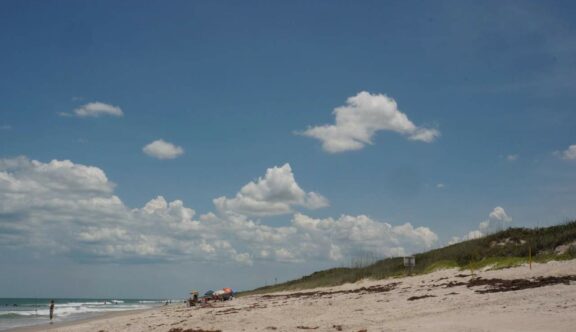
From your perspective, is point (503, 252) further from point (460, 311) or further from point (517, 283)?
point (460, 311)

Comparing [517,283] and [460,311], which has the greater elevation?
[517,283]

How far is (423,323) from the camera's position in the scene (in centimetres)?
1470

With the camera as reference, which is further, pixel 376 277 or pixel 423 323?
pixel 376 277

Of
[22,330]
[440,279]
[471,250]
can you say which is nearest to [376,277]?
[471,250]

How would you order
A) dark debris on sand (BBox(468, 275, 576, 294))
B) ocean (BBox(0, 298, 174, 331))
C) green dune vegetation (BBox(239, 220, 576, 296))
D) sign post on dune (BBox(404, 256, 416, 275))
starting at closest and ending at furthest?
dark debris on sand (BBox(468, 275, 576, 294))
green dune vegetation (BBox(239, 220, 576, 296))
sign post on dune (BBox(404, 256, 416, 275))
ocean (BBox(0, 298, 174, 331))

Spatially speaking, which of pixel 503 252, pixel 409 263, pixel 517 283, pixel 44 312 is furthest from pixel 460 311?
pixel 44 312

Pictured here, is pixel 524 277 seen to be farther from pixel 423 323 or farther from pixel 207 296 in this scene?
pixel 207 296

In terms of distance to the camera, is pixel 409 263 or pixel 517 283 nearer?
pixel 517 283

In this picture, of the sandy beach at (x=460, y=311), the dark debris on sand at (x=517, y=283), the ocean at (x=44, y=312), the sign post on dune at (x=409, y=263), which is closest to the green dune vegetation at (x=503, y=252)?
the sign post on dune at (x=409, y=263)

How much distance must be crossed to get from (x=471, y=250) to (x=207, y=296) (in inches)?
1092

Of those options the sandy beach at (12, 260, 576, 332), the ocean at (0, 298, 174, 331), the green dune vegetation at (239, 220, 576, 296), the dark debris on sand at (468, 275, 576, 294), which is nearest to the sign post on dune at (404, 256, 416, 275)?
the green dune vegetation at (239, 220, 576, 296)

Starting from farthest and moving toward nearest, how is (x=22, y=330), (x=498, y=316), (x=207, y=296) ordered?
(x=207, y=296), (x=22, y=330), (x=498, y=316)

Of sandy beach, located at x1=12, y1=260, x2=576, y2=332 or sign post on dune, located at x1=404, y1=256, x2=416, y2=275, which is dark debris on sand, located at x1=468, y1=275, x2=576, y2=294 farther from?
sign post on dune, located at x1=404, y1=256, x2=416, y2=275

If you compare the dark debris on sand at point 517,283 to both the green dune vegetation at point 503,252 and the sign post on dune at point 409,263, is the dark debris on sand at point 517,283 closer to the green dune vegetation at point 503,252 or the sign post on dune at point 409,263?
the green dune vegetation at point 503,252
